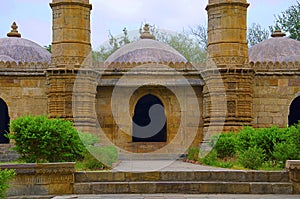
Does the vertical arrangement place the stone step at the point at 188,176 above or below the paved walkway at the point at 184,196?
above

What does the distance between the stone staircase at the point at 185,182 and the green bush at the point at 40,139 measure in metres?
0.90

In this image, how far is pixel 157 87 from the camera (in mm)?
14820

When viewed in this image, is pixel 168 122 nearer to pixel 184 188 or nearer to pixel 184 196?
pixel 184 188

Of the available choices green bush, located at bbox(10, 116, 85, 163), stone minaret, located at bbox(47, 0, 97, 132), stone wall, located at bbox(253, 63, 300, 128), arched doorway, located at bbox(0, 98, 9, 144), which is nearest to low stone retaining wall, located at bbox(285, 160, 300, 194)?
green bush, located at bbox(10, 116, 85, 163)

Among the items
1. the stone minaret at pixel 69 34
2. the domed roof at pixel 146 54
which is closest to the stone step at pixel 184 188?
the stone minaret at pixel 69 34

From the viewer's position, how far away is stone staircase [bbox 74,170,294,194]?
8.83 meters

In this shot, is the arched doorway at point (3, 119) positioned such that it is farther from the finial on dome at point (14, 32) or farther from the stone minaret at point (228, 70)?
the stone minaret at point (228, 70)

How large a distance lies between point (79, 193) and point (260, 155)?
11.4ft

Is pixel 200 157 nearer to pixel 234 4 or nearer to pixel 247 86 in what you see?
pixel 247 86

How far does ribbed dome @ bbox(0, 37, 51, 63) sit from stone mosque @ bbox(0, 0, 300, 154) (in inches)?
73.2

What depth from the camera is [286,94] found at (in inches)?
582

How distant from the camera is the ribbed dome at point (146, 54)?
16.3 m

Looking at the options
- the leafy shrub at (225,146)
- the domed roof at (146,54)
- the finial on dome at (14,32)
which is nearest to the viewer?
the leafy shrub at (225,146)

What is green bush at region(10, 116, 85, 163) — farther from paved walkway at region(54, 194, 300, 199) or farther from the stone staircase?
paved walkway at region(54, 194, 300, 199)
